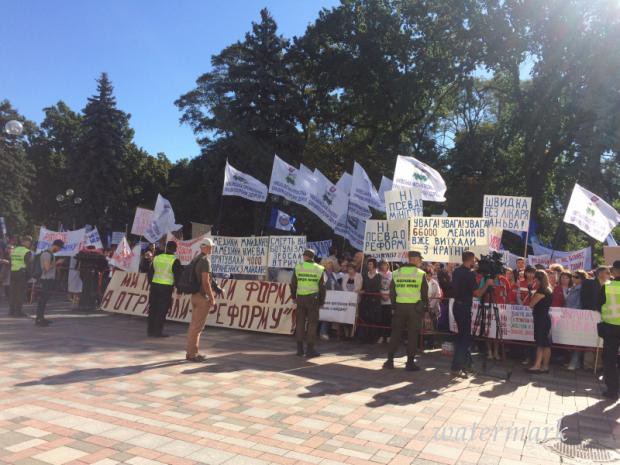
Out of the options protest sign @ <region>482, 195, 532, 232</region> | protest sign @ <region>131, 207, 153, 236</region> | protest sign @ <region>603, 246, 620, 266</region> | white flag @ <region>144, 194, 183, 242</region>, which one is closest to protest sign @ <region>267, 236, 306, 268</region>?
protest sign @ <region>482, 195, 532, 232</region>

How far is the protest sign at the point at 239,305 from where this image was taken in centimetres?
1166

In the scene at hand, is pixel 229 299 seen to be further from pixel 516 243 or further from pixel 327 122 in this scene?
pixel 327 122

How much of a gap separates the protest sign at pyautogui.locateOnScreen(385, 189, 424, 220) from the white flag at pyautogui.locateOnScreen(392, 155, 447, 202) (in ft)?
2.55

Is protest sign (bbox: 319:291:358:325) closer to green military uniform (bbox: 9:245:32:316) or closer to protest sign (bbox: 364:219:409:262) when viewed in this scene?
protest sign (bbox: 364:219:409:262)

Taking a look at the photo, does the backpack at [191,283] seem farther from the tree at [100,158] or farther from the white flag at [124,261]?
the tree at [100,158]

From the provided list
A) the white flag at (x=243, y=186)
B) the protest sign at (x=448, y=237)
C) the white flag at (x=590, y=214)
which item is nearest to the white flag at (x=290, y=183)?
the white flag at (x=243, y=186)

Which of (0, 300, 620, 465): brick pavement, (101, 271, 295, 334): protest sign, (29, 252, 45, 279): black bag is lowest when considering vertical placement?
(0, 300, 620, 465): brick pavement

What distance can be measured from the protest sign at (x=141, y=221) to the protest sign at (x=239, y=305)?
3.48 m

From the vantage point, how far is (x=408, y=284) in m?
8.54

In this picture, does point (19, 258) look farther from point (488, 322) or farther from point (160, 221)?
point (488, 322)

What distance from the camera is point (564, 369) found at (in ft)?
31.5

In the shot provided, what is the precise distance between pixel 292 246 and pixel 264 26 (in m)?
24.8

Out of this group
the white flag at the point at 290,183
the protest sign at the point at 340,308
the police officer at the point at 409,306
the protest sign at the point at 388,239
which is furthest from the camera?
the white flag at the point at 290,183

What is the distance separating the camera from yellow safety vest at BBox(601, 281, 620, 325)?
295 inches
